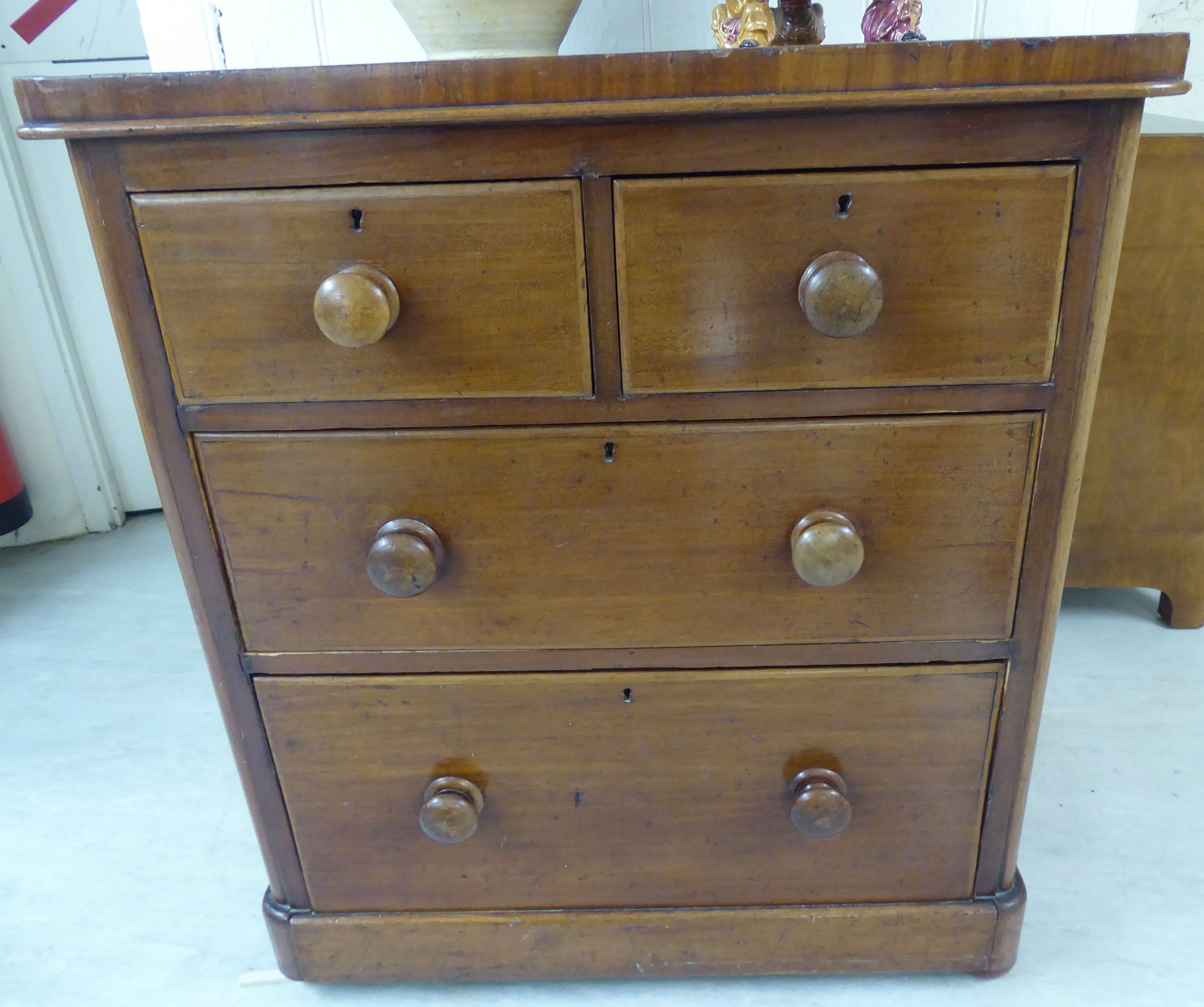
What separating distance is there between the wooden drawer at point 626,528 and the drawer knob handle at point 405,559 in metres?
0.02

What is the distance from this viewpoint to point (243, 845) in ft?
3.82

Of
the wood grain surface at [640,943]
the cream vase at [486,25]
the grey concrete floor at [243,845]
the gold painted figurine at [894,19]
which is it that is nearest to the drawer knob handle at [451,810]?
the wood grain surface at [640,943]

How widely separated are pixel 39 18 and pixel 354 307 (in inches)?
68.1

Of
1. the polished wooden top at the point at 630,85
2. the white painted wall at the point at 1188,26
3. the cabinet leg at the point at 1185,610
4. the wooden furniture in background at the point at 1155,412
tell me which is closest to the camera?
the polished wooden top at the point at 630,85

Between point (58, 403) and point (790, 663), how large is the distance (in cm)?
188

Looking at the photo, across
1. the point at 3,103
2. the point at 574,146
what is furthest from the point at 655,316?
the point at 3,103

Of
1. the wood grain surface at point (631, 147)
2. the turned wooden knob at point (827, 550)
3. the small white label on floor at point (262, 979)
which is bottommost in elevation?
the small white label on floor at point (262, 979)

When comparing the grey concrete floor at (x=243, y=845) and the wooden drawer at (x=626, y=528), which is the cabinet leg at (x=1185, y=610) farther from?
the wooden drawer at (x=626, y=528)

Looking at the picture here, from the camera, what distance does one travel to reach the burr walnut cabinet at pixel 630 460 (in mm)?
616

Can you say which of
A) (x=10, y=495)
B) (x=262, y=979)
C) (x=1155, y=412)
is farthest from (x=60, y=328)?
(x=1155, y=412)

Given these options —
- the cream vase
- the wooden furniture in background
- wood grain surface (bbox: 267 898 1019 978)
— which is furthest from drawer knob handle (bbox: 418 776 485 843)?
the wooden furniture in background

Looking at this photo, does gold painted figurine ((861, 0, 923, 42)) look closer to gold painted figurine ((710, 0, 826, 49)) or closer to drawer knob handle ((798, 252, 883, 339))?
gold painted figurine ((710, 0, 826, 49))

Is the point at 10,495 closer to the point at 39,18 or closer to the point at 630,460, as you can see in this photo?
the point at 39,18

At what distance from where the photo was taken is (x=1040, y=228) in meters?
0.64
